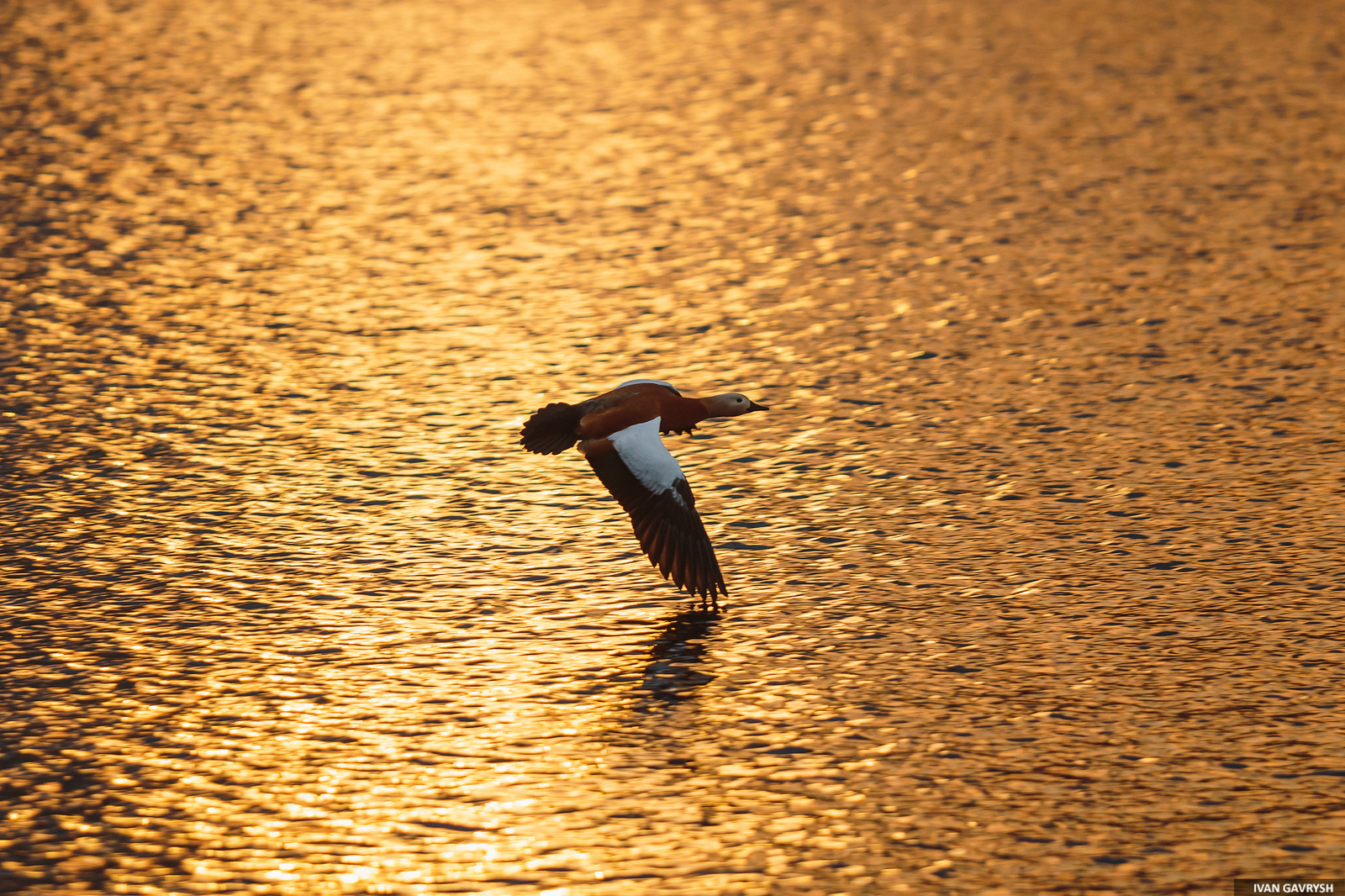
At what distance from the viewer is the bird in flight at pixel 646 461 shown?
35.2 feet

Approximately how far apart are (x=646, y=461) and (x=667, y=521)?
414 millimetres

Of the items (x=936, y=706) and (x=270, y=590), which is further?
(x=270, y=590)

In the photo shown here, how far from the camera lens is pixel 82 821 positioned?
8.62 m

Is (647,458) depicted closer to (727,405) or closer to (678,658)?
(727,405)

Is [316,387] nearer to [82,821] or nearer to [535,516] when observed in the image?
[535,516]

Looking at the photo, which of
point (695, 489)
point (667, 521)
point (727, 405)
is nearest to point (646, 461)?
point (667, 521)

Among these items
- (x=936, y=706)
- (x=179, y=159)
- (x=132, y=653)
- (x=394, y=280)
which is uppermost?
(x=179, y=159)

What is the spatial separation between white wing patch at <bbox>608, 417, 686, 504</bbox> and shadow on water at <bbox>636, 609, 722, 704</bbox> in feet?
2.74

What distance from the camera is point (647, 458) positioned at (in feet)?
35.6

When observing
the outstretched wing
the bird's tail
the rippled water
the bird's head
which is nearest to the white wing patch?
the outstretched wing

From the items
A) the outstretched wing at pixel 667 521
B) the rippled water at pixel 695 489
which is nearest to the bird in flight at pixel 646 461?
the outstretched wing at pixel 667 521

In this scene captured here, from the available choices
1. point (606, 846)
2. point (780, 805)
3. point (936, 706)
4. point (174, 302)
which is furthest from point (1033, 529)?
point (174, 302)

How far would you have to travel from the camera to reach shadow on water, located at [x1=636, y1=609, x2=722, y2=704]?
10055 millimetres

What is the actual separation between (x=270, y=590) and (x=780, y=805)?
444cm
